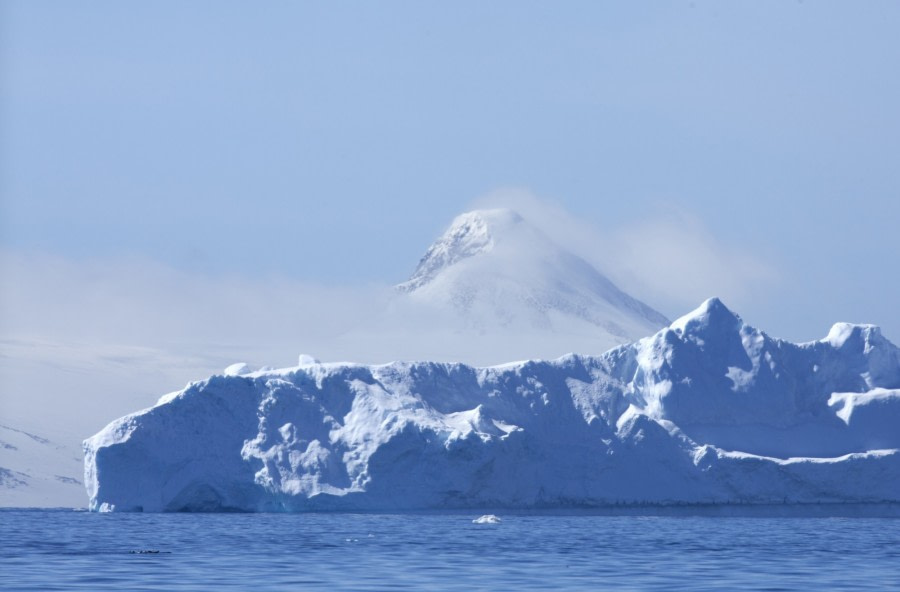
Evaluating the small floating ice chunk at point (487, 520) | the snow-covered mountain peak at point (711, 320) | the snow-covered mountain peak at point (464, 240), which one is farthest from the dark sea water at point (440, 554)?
the snow-covered mountain peak at point (464, 240)

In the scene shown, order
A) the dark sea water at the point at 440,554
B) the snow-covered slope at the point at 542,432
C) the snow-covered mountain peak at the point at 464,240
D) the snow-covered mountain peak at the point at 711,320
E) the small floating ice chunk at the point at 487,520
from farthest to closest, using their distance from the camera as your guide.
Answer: the snow-covered mountain peak at the point at 464,240
the snow-covered mountain peak at the point at 711,320
the snow-covered slope at the point at 542,432
the small floating ice chunk at the point at 487,520
the dark sea water at the point at 440,554

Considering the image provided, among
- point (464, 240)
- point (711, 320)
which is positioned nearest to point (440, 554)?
point (711, 320)

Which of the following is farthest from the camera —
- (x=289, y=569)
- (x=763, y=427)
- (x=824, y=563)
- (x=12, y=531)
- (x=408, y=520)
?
(x=763, y=427)

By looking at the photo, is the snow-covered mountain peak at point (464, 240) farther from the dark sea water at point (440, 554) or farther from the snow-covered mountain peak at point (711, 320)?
the dark sea water at point (440, 554)

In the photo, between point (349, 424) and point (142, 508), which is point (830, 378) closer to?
point (349, 424)

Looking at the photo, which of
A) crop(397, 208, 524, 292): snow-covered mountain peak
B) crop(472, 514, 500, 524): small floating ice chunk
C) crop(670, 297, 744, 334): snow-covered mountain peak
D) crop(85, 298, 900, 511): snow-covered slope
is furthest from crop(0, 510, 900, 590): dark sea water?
crop(397, 208, 524, 292): snow-covered mountain peak

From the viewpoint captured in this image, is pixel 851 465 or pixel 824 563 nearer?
pixel 824 563

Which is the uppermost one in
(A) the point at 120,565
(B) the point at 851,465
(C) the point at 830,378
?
(C) the point at 830,378

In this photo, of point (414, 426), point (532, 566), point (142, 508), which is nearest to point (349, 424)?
point (414, 426)

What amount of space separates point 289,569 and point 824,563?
950cm

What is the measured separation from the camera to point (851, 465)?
148 ft

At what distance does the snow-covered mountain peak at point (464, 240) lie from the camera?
306 ft

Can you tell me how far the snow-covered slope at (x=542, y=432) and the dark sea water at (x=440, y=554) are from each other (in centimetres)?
136

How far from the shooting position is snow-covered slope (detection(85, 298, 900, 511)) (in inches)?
1660
